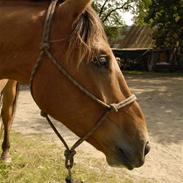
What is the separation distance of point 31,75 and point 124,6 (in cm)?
2041

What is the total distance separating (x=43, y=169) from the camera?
4.23 metres

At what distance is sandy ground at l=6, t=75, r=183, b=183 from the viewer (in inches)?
167

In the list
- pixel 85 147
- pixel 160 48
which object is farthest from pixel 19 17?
pixel 160 48

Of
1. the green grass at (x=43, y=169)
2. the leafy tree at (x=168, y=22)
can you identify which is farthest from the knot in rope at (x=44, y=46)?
the leafy tree at (x=168, y=22)

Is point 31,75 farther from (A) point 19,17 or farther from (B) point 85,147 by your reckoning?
(B) point 85,147

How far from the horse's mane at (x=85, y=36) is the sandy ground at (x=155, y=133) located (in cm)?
247

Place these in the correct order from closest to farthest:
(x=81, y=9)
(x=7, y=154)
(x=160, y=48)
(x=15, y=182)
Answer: (x=81, y=9) < (x=15, y=182) < (x=7, y=154) < (x=160, y=48)

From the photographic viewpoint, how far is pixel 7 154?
15.0 ft

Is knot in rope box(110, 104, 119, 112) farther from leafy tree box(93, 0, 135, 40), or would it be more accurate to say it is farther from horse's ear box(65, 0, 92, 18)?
leafy tree box(93, 0, 135, 40)

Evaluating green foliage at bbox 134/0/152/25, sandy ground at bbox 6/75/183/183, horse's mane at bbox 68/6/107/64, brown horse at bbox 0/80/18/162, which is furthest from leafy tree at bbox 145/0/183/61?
horse's mane at bbox 68/6/107/64

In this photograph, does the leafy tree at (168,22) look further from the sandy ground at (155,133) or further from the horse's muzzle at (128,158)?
the horse's muzzle at (128,158)

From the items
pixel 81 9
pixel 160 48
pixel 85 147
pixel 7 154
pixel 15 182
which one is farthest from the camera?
pixel 160 48

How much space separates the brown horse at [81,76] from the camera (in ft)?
6.24

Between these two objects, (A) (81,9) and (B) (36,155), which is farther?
(B) (36,155)
